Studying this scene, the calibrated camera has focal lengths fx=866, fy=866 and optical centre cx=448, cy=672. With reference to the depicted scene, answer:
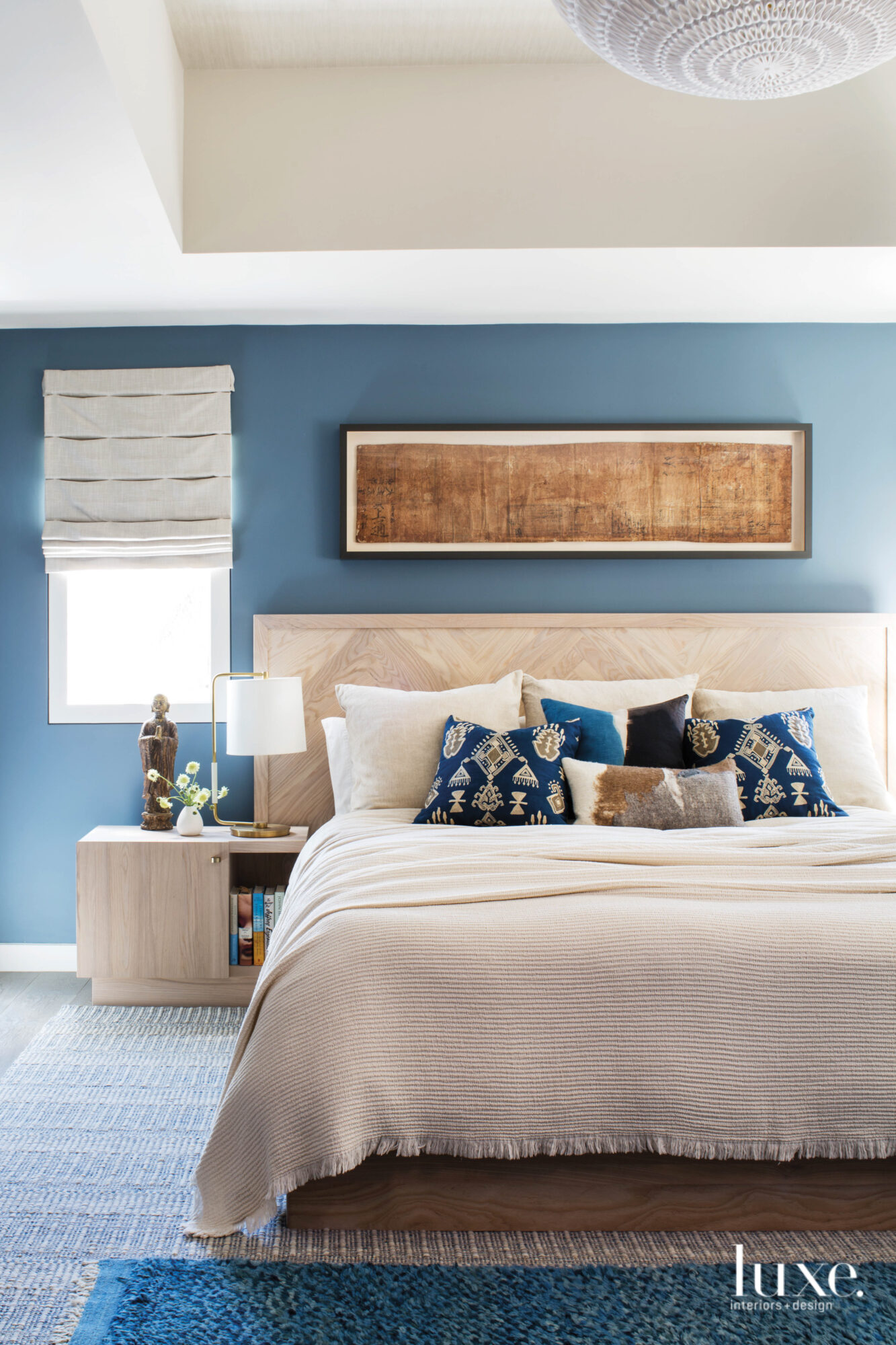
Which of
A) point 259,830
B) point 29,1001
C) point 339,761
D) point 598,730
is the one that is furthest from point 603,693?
point 29,1001

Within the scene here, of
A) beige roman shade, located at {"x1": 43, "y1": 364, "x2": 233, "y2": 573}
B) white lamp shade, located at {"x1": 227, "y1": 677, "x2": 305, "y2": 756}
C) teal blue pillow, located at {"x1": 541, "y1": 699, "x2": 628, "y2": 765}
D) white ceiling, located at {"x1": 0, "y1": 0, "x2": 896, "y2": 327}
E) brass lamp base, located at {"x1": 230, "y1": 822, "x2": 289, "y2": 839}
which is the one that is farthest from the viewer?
beige roman shade, located at {"x1": 43, "y1": 364, "x2": 233, "y2": 573}

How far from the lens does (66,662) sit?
3396mm

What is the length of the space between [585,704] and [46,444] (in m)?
2.28

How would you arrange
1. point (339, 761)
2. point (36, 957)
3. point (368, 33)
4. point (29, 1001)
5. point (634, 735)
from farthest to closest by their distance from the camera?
point (36, 957)
point (339, 761)
point (29, 1001)
point (634, 735)
point (368, 33)

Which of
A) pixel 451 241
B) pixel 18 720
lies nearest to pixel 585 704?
pixel 451 241

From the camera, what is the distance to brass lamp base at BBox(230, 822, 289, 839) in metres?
3.04

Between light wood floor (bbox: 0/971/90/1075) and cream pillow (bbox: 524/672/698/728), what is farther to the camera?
cream pillow (bbox: 524/672/698/728)

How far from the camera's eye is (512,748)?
267 cm

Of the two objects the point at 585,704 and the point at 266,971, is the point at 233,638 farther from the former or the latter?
the point at 266,971

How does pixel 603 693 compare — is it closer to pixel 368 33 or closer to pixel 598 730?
pixel 598 730

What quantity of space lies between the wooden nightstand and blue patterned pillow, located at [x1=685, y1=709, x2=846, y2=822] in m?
1.66

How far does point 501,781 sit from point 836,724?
51.1 inches

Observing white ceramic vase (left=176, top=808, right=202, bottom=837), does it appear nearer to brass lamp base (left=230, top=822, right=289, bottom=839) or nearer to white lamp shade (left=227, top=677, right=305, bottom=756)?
brass lamp base (left=230, top=822, right=289, bottom=839)

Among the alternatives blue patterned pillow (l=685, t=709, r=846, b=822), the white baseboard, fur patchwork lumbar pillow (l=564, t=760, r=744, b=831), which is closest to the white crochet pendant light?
fur patchwork lumbar pillow (l=564, t=760, r=744, b=831)
